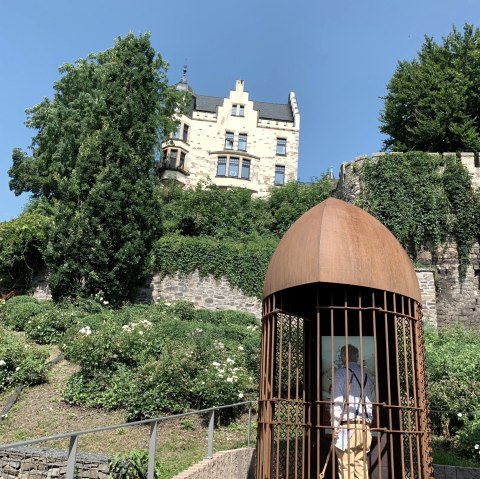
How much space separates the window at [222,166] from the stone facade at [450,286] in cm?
1939

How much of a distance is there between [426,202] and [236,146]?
20.1 metres

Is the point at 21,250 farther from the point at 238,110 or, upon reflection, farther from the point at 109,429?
the point at 238,110

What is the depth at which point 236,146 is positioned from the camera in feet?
118

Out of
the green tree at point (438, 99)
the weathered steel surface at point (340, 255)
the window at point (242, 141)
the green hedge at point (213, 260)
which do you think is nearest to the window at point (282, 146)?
the window at point (242, 141)

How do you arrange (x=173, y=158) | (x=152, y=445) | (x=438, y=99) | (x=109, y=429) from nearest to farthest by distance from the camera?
1. (x=109, y=429)
2. (x=152, y=445)
3. (x=438, y=99)
4. (x=173, y=158)

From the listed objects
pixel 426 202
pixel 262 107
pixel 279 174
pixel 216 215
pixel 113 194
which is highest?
pixel 262 107

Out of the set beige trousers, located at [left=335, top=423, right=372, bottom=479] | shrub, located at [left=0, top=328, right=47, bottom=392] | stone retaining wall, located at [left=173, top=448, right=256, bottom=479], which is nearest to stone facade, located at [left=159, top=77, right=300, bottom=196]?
shrub, located at [left=0, top=328, right=47, bottom=392]

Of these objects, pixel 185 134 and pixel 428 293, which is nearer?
A: pixel 428 293

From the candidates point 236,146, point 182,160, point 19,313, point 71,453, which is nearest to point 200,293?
point 19,313

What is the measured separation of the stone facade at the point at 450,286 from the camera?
Result: 54.8 ft

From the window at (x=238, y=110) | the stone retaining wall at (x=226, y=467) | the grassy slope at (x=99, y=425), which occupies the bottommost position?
the stone retaining wall at (x=226, y=467)

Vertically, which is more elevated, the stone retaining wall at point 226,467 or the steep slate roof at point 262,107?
the steep slate roof at point 262,107

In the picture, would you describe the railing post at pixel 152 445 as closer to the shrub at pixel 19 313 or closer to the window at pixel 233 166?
the shrub at pixel 19 313

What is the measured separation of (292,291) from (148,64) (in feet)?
51.3
